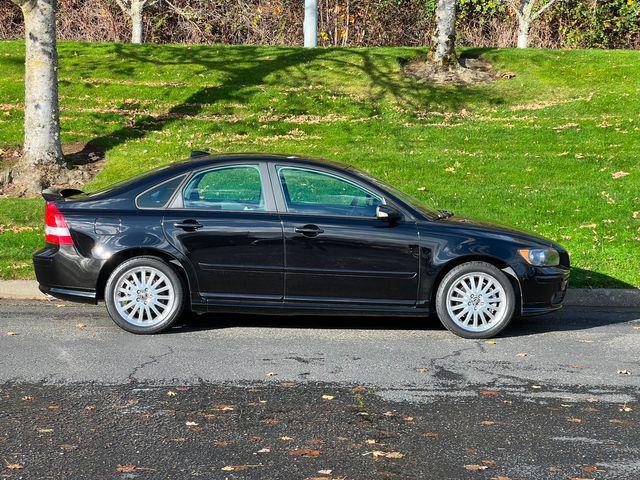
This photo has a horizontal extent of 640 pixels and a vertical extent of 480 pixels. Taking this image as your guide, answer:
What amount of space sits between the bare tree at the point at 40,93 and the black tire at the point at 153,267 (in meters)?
7.11

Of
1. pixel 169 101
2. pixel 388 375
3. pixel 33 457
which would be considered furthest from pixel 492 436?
pixel 169 101

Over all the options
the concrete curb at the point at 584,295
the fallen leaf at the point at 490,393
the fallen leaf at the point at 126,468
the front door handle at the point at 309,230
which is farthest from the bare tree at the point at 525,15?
the fallen leaf at the point at 126,468

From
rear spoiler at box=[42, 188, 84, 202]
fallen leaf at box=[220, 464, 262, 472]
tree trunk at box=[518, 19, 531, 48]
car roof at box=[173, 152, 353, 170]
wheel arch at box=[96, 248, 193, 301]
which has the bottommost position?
fallen leaf at box=[220, 464, 262, 472]

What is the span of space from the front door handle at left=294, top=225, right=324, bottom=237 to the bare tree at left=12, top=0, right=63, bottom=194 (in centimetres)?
776

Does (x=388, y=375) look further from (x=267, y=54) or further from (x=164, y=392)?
(x=267, y=54)

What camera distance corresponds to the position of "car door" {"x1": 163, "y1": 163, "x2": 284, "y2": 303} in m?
7.95

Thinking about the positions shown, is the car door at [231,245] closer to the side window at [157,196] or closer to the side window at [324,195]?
the side window at [157,196]

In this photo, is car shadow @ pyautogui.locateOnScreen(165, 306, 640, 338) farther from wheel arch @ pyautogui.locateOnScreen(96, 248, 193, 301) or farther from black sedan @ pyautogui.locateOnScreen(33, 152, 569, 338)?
wheel arch @ pyautogui.locateOnScreen(96, 248, 193, 301)

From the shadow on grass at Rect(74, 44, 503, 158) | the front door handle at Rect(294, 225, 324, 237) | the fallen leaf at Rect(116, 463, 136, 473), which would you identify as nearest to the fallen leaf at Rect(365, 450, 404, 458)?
the fallen leaf at Rect(116, 463, 136, 473)

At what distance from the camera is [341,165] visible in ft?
28.0

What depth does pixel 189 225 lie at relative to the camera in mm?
7977

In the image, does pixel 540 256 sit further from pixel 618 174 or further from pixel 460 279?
pixel 618 174

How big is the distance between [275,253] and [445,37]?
46.0ft

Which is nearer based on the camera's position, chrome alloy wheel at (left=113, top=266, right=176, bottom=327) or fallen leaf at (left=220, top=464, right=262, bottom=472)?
fallen leaf at (left=220, top=464, right=262, bottom=472)
